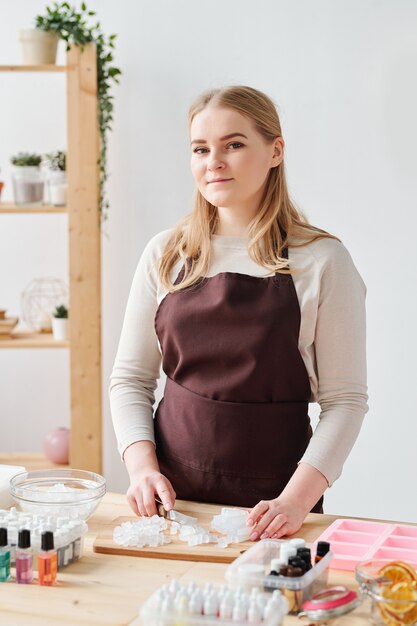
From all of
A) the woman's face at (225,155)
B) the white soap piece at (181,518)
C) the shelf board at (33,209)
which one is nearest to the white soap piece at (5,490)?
the white soap piece at (181,518)

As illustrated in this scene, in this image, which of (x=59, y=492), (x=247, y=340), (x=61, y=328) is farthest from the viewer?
(x=61, y=328)

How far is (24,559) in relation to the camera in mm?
1504

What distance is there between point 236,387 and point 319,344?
20 centimetres

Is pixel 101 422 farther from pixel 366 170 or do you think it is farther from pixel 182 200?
pixel 366 170

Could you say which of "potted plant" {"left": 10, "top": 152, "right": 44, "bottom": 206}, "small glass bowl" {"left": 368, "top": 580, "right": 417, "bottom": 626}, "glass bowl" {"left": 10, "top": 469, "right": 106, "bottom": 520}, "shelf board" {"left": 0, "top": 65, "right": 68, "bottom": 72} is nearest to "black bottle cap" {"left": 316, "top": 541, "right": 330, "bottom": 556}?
"small glass bowl" {"left": 368, "top": 580, "right": 417, "bottom": 626}

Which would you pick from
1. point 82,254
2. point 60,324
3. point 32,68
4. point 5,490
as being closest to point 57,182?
point 82,254

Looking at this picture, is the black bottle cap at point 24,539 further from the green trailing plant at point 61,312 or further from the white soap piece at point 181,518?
the green trailing plant at point 61,312

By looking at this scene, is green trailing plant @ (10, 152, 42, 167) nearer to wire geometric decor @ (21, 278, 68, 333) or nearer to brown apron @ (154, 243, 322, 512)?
wire geometric decor @ (21, 278, 68, 333)

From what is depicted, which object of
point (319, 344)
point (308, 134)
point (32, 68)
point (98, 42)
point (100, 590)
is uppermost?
point (98, 42)

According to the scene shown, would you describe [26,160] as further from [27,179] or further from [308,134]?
[308,134]

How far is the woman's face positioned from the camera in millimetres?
2025

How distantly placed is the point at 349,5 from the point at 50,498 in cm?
271

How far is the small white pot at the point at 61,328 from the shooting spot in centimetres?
384

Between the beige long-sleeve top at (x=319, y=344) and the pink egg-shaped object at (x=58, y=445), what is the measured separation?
1.83 metres
